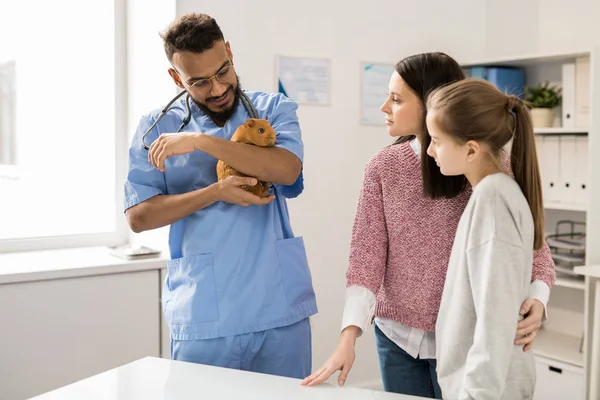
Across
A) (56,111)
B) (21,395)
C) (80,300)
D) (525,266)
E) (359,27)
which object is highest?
(359,27)

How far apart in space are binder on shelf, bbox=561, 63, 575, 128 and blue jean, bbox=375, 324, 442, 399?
6.50 feet

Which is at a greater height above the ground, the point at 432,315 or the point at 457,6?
the point at 457,6

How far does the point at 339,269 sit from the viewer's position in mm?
3412

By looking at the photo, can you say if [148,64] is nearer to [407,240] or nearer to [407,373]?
[407,240]

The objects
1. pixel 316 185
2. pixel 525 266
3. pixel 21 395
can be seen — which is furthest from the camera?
pixel 316 185

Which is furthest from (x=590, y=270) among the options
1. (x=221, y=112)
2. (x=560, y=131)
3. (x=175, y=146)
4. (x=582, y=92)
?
(x=175, y=146)

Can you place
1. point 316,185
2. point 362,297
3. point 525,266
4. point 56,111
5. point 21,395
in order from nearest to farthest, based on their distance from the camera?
1. point 525,266
2. point 362,297
3. point 21,395
4. point 56,111
5. point 316,185

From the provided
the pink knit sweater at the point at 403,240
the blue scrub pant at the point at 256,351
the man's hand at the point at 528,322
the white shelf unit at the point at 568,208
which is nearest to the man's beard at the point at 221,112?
the pink knit sweater at the point at 403,240

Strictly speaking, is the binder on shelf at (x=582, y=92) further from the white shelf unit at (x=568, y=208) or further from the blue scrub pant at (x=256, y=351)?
the blue scrub pant at (x=256, y=351)

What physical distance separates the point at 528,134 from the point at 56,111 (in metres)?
2.27

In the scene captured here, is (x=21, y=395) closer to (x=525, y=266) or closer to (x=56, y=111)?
(x=56, y=111)

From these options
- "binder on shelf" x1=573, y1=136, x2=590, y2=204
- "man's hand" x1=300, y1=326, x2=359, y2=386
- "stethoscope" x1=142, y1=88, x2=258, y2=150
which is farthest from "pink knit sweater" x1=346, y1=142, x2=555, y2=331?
"binder on shelf" x1=573, y1=136, x2=590, y2=204

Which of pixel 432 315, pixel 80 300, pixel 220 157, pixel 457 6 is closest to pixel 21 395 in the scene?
pixel 80 300

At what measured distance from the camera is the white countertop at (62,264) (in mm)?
2478
